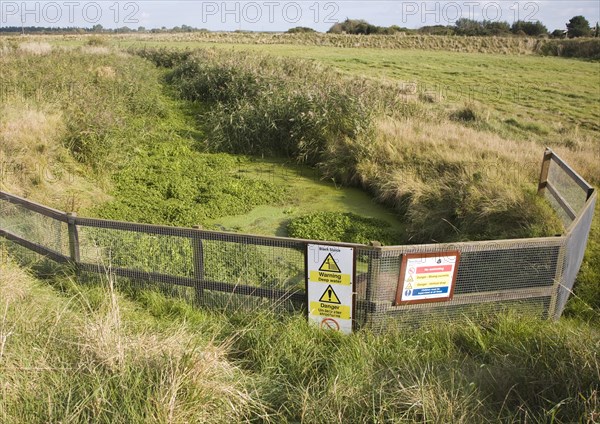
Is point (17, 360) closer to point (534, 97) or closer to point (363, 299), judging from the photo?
point (363, 299)

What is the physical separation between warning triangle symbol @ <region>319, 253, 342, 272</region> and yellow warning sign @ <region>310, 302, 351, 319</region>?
34cm

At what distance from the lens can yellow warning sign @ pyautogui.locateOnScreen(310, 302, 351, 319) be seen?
5.23m

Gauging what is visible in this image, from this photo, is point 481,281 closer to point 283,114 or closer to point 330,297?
point 330,297

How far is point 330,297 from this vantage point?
5.23 m

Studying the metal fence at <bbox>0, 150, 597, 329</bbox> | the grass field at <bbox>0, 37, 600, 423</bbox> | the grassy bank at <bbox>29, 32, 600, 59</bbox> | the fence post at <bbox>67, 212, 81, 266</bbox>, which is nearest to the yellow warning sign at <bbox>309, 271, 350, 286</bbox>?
the metal fence at <bbox>0, 150, 597, 329</bbox>

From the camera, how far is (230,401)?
144 inches

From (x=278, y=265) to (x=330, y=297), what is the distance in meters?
0.74

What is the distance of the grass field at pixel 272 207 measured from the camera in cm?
368

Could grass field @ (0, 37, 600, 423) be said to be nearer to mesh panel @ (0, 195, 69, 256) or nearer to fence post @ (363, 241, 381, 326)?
fence post @ (363, 241, 381, 326)

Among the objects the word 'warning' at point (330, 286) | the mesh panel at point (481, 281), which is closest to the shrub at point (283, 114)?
the mesh panel at point (481, 281)

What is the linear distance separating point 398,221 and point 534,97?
14.1 metres

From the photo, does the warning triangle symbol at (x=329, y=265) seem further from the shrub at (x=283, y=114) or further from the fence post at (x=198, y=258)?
the shrub at (x=283, y=114)

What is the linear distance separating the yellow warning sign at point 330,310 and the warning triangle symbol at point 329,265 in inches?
13.5

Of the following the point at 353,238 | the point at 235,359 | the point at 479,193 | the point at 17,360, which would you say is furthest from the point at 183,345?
the point at 479,193
